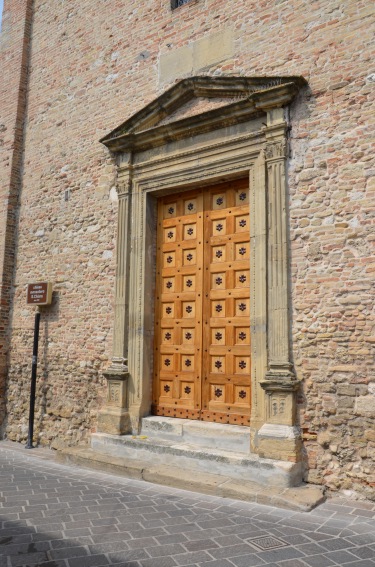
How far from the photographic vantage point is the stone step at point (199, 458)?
14.9 feet

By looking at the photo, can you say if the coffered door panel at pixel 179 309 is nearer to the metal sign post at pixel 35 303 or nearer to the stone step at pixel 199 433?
the stone step at pixel 199 433

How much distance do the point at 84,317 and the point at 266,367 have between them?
123 inches

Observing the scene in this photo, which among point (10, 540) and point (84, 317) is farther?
point (84, 317)

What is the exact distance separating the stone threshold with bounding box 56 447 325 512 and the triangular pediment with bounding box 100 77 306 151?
4.23 meters

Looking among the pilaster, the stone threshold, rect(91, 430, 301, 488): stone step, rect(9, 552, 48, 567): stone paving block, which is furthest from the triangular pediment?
rect(9, 552, 48, 567): stone paving block

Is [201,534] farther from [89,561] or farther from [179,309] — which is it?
[179,309]

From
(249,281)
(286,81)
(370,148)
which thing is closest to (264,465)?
(249,281)

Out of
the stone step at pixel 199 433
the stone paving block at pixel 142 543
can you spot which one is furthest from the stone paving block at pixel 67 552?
the stone step at pixel 199 433

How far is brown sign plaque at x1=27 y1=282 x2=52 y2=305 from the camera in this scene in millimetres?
7398

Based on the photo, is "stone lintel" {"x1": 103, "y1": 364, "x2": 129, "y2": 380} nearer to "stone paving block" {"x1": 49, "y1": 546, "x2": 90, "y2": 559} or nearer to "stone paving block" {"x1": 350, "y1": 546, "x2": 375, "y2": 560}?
"stone paving block" {"x1": 49, "y1": 546, "x2": 90, "y2": 559}

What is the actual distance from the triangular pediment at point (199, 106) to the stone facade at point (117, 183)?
12 centimetres

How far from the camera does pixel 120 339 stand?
6.39 metres

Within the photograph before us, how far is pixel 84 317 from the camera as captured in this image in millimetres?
6992

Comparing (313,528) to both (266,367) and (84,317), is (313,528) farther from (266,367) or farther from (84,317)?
(84,317)
